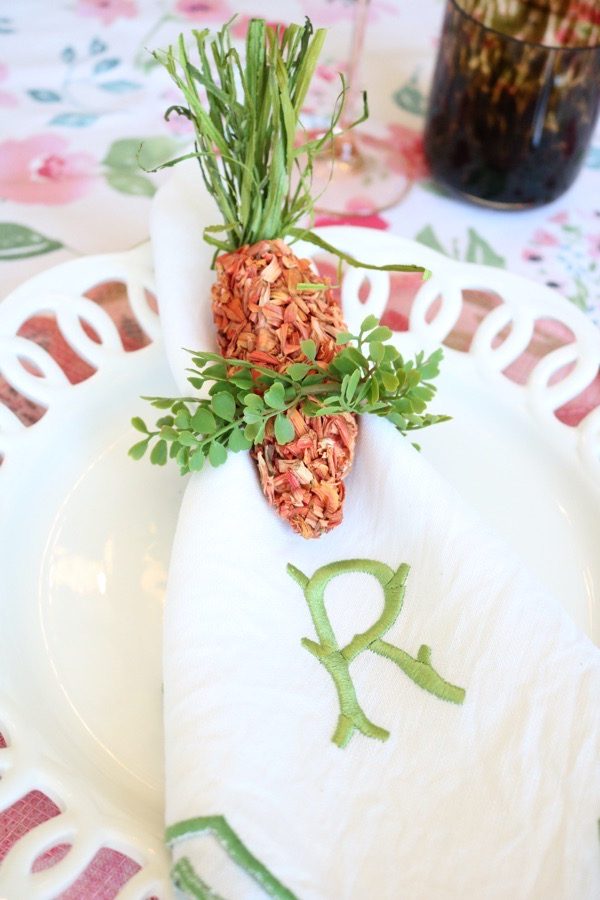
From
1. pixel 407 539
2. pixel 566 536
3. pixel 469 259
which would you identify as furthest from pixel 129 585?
pixel 469 259

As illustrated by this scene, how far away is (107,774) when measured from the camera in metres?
0.45

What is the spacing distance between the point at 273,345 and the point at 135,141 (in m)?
0.42

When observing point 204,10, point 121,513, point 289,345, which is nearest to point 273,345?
point 289,345

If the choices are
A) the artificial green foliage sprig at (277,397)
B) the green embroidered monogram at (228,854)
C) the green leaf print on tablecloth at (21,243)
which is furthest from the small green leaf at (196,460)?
the green leaf print on tablecloth at (21,243)

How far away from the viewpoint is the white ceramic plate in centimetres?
43

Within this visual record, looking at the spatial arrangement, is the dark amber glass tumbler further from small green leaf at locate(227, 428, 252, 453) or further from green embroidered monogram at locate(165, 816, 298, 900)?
green embroidered monogram at locate(165, 816, 298, 900)

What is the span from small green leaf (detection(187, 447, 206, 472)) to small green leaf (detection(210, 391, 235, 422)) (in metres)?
0.02

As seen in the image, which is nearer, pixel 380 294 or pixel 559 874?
pixel 559 874

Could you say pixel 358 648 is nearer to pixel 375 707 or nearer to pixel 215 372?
pixel 375 707

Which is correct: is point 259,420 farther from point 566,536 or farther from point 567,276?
point 567,276

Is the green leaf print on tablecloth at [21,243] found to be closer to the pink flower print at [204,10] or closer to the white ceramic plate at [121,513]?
the white ceramic plate at [121,513]

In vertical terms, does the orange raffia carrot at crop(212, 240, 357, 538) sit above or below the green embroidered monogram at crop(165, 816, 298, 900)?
above

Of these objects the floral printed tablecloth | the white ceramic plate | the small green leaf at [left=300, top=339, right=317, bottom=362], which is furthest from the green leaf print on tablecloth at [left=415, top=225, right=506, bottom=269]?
the small green leaf at [left=300, top=339, right=317, bottom=362]

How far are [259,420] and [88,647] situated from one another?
0.53 ft
